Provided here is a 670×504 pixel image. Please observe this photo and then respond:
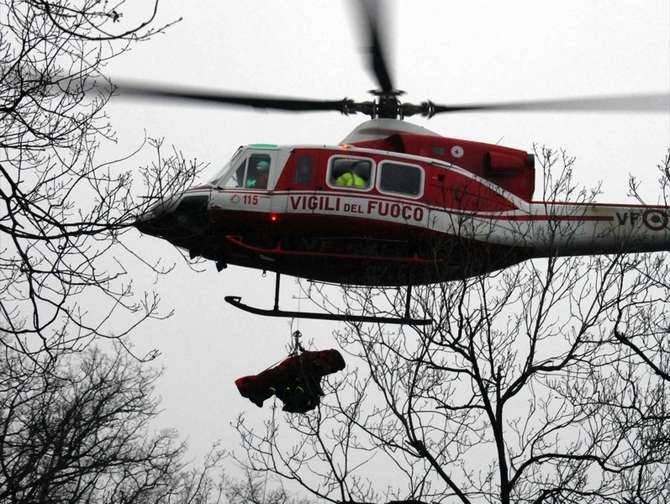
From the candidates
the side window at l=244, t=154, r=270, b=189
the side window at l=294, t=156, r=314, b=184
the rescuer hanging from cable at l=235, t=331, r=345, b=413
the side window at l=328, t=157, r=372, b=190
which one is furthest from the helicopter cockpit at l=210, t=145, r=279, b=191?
the rescuer hanging from cable at l=235, t=331, r=345, b=413

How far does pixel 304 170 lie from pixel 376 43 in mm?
3097

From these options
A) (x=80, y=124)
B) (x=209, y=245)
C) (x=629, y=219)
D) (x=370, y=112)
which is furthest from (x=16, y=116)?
(x=629, y=219)

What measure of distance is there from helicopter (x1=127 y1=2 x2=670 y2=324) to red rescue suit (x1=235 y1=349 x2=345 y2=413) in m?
1.07

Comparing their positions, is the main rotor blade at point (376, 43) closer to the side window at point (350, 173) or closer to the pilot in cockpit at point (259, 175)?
the side window at point (350, 173)

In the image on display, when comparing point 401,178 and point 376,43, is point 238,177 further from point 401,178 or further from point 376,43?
point 376,43

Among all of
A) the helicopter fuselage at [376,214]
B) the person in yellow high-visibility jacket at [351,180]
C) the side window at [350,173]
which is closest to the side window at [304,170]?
the helicopter fuselage at [376,214]

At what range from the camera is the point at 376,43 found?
13.5 m

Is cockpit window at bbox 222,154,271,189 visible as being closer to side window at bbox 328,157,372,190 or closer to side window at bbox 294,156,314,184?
side window at bbox 294,156,314,184

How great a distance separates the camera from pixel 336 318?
13812 millimetres

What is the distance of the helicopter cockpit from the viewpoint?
52.9 feet

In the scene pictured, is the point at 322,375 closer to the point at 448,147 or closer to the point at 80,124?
the point at 448,147

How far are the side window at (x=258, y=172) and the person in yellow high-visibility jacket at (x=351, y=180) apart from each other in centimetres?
118

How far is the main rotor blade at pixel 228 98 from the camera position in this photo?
13.5m

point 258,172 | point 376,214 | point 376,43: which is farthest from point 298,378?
point 376,43
